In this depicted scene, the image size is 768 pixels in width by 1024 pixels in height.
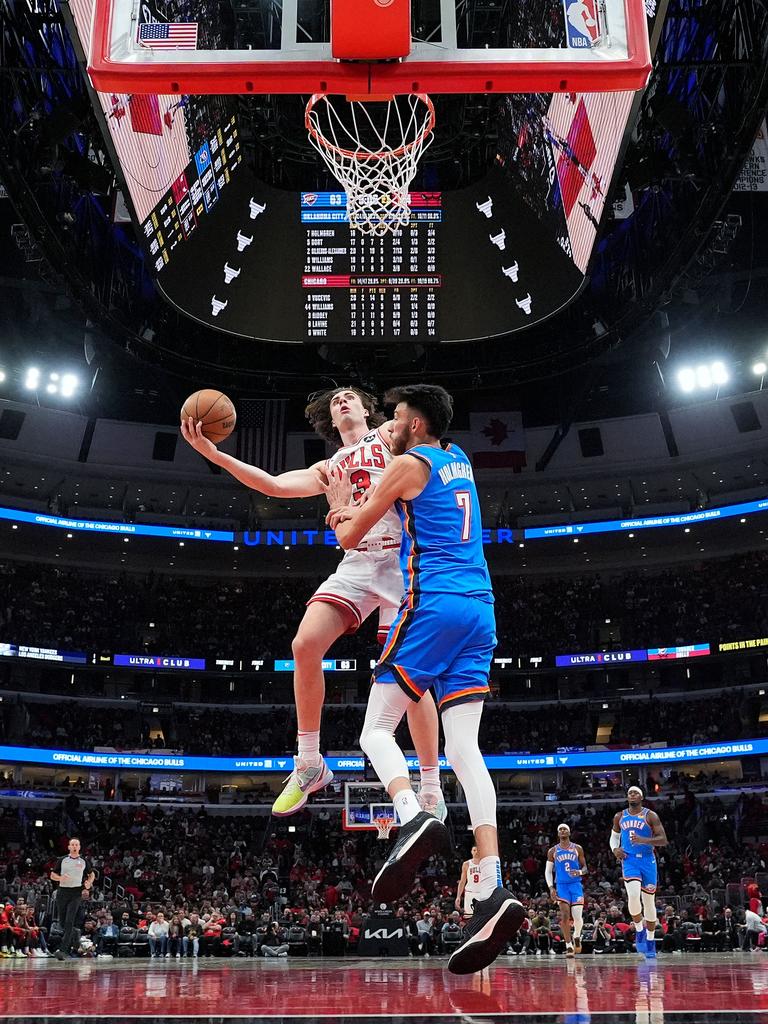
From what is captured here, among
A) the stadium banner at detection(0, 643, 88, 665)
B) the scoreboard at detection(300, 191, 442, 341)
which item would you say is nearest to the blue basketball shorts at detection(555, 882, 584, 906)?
the scoreboard at detection(300, 191, 442, 341)

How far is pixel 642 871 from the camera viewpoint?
1241 cm

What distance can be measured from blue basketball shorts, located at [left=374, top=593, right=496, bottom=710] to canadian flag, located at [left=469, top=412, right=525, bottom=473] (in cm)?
2956

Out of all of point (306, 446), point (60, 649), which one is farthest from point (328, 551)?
point (60, 649)

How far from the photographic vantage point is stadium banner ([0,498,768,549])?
3341 centimetres

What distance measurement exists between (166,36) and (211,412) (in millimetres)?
2576

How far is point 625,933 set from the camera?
21.0m

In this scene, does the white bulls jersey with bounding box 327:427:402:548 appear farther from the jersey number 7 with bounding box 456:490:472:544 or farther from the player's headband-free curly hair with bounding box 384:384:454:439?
the jersey number 7 with bounding box 456:490:472:544

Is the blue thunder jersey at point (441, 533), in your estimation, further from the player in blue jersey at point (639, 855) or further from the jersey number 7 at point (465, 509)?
the player in blue jersey at point (639, 855)

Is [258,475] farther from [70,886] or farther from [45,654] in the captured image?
[45,654]


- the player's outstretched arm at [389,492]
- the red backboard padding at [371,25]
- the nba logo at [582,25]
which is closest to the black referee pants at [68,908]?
the player's outstretched arm at [389,492]

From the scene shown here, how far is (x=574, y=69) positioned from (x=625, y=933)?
63.7 ft

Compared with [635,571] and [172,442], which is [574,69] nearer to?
[172,442]

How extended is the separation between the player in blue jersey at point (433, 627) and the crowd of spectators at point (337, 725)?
29.1 metres

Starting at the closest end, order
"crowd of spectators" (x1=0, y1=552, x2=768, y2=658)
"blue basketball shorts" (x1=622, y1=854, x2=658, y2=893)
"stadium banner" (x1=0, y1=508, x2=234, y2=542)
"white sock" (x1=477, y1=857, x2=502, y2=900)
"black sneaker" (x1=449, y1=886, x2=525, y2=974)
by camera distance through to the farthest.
→ "black sneaker" (x1=449, y1=886, x2=525, y2=974) → "white sock" (x1=477, y1=857, x2=502, y2=900) → "blue basketball shorts" (x1=622, y1=854, x2=658, y2=893) → "stadium banner" (x1=0, y1=508, x2=234, y2=542) → "crowd of spectators" (x1=0, y1=552, x2=768, y2=658)
